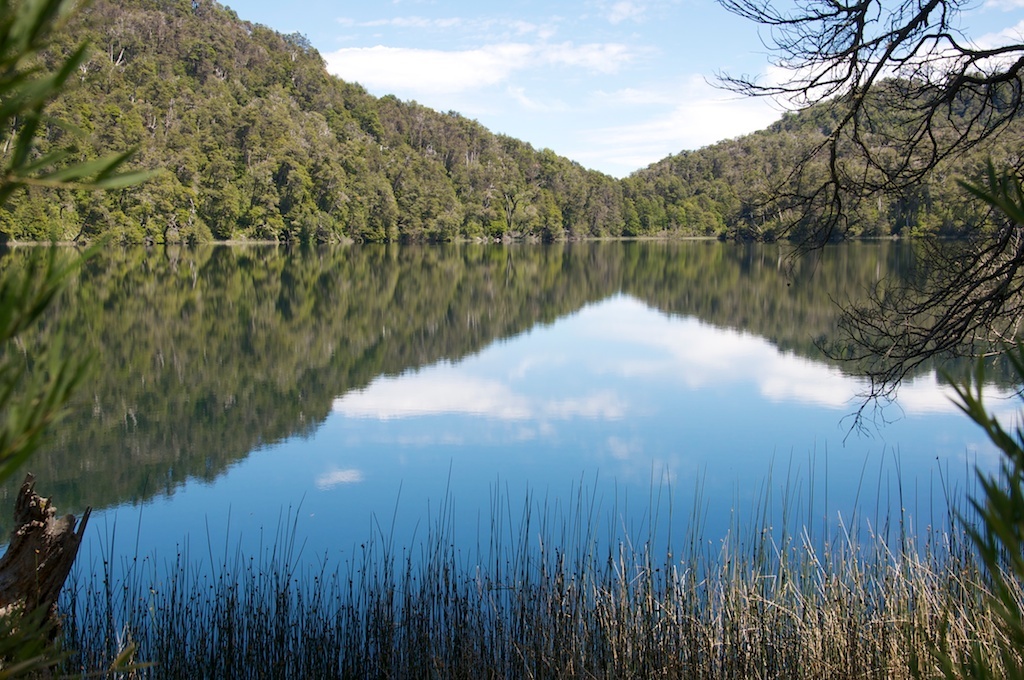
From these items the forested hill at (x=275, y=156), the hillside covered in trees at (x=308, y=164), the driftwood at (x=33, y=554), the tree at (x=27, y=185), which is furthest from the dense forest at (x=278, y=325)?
the hillside covered in trees at (x=308, y=164)

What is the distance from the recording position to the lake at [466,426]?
8.04 metres

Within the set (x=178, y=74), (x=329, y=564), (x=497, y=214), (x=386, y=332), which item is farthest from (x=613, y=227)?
(x=329, y=564)

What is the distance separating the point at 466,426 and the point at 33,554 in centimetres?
916

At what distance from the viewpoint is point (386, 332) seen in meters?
21.8

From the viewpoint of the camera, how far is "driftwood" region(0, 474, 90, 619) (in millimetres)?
2959

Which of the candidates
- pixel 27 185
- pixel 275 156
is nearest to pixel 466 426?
pixel 27 185

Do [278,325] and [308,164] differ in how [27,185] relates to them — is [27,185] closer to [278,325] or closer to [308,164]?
[278,325]

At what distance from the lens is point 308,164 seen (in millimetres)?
62250

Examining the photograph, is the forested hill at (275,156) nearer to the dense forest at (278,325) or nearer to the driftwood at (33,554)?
the dense forest at (278,325)

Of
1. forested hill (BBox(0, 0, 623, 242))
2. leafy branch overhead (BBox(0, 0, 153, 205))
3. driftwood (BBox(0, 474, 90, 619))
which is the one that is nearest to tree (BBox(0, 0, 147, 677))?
leafy branch overhead (BBox(0, 0, 153, 205))

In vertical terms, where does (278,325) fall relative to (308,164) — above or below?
below

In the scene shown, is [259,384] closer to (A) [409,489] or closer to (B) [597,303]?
(A) [409,489]

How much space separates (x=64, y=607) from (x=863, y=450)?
29.2 feet

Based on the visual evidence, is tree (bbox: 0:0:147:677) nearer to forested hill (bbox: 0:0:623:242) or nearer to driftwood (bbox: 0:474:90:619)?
driftwood (bbox: 0:474:90:619)
